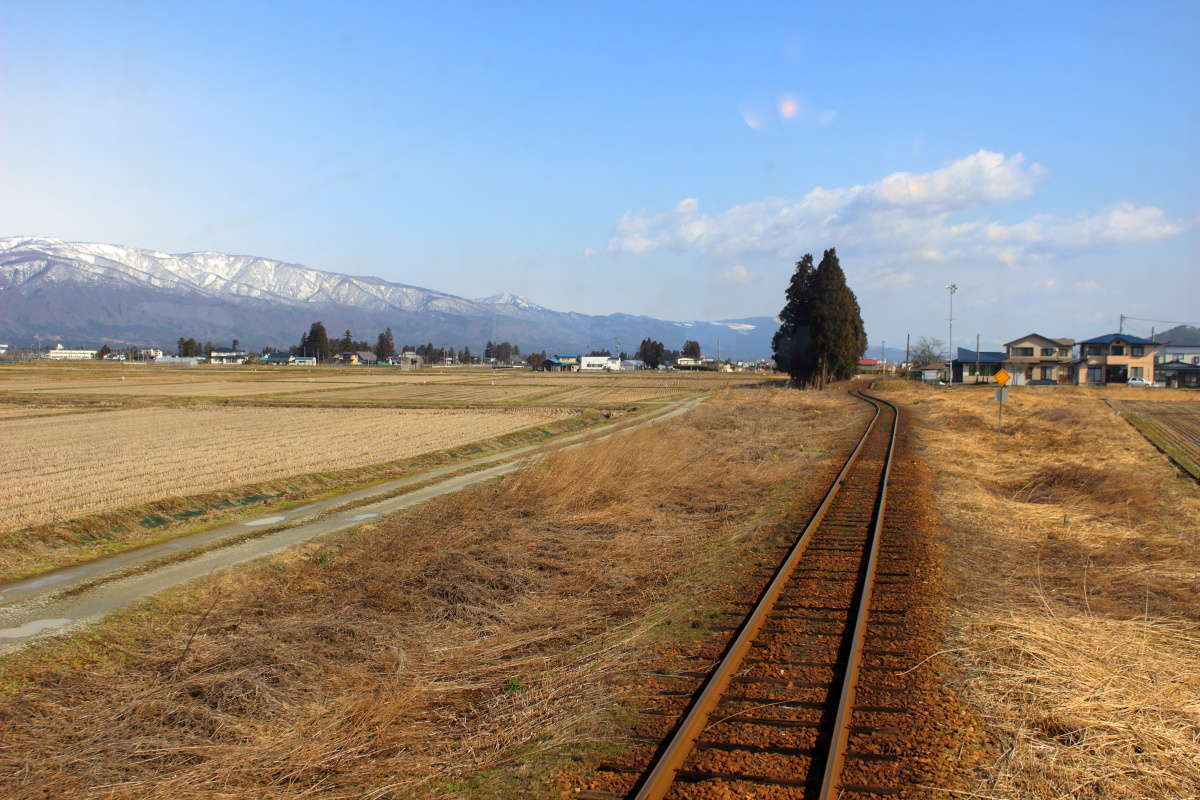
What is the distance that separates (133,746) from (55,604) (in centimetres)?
586

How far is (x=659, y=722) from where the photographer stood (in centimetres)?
654

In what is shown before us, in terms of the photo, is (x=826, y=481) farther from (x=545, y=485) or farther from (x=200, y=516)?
(x=200, y=516)

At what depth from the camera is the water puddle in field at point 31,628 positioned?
9608 mm

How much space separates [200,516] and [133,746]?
471 inches

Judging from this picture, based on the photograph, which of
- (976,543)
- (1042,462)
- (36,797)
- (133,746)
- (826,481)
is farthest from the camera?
(1042,462)

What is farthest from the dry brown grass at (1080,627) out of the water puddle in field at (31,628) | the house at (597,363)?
the house at (597,363)

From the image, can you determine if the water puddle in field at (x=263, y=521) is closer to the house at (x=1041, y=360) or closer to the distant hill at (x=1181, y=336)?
the house at (x=1041, y=360)

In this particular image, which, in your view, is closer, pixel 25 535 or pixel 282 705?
pixel 282 705

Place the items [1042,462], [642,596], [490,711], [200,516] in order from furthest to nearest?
[1042,462], [200,516], [642,596], [490,711]

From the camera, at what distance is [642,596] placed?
10.6 metres

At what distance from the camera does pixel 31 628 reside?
32.5 ft

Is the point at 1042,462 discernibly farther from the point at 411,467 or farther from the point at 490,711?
the point at 490,711

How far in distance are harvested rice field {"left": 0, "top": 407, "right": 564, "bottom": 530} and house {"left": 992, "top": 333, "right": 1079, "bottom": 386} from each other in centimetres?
6938

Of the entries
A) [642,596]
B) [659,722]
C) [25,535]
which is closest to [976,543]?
[642,596]
